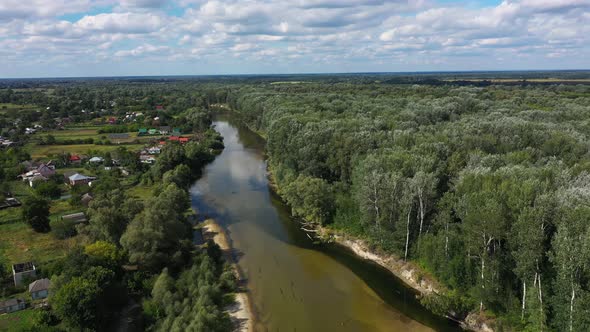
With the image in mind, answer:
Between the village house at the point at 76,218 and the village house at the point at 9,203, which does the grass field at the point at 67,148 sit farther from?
the village house at the point at 76,218

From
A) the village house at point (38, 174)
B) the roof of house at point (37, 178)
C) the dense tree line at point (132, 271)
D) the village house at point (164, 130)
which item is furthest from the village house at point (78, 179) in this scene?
the village house at point (164, 130)

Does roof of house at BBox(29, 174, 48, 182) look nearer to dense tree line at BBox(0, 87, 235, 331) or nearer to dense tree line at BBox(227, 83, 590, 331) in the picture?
dense tree line at BBox(0, 87, 235, 331)

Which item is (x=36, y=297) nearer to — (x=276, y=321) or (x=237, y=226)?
(x=276, y=321)

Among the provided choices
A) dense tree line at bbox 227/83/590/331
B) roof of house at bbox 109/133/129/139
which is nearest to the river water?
dense tree line at bbox 227/83/590/331

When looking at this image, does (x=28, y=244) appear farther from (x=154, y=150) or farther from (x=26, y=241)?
(x=154, y=150)

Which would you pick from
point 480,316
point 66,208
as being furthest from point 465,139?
point 66,208

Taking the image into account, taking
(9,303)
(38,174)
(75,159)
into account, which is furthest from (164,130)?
(9,303)

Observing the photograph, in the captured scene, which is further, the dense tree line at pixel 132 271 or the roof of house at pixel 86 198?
the roof of house at pixel 86 198
